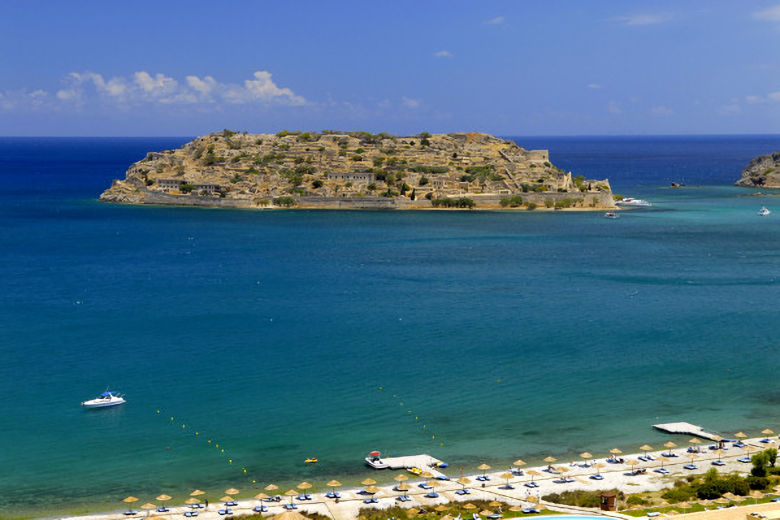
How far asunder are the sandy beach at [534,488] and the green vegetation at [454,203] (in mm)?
88026

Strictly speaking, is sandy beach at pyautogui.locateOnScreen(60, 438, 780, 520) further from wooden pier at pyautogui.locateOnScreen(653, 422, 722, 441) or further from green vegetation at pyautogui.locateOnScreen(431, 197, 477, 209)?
green vegetation at pyautogui.locateOnScreen(431, 197, 477, 209)

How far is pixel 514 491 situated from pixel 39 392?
21895mm

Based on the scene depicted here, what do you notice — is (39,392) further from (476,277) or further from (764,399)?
(476,277)

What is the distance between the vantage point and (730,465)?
1262 inches

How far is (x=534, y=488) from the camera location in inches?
1177

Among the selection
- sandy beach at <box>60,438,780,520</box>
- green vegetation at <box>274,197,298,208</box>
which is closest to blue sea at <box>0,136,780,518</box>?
sandy beach at <box>60,438,780,520</box>

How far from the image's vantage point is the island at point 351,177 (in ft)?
401

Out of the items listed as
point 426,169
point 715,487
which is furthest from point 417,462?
point 426,169

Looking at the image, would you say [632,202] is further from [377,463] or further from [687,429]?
[377,463]

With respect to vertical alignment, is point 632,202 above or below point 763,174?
below

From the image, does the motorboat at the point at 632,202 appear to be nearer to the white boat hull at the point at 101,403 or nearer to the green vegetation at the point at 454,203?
the green vegetation at the point at 454,203

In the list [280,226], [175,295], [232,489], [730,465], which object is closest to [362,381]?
[232,489]

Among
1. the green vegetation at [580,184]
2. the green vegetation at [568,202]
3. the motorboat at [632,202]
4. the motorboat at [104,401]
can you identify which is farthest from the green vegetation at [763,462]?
the green vegetation at [580,184]

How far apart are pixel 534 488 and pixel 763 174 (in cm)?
13641
